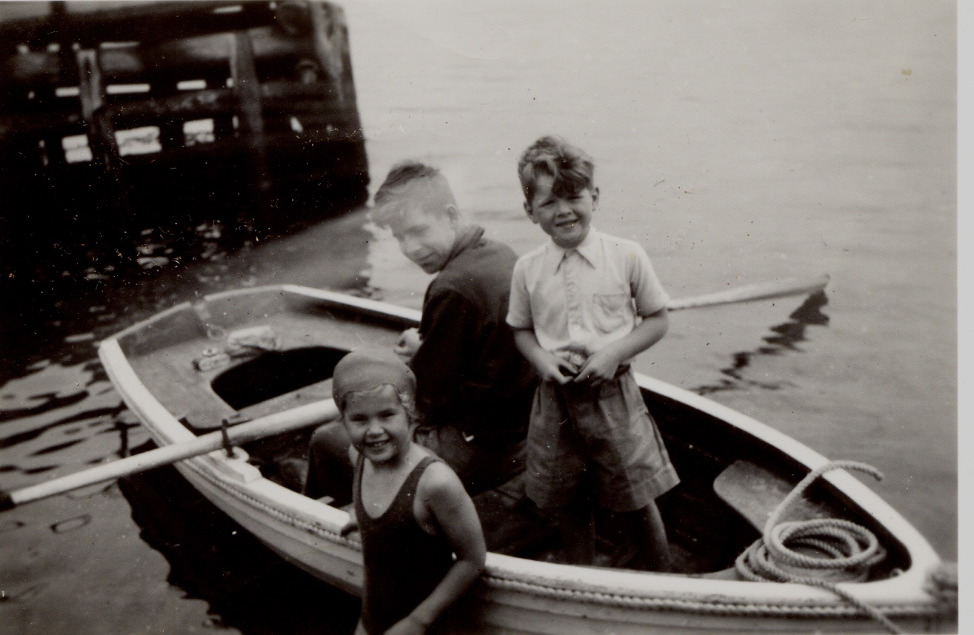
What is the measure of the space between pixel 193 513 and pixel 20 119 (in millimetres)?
6622

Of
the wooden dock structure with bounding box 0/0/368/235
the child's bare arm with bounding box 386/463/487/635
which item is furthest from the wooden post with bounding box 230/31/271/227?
the child's bare arm with bounding box 386/463/487/635

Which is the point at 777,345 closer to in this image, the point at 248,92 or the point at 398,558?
the point at 398,558

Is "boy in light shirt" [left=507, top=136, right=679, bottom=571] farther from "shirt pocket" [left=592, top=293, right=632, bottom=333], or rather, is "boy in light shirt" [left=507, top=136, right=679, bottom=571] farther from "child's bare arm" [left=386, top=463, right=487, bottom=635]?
"child's bare arm" [left=386, top=463, right=487, bottom=635]

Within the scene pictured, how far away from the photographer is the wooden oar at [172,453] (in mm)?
3254

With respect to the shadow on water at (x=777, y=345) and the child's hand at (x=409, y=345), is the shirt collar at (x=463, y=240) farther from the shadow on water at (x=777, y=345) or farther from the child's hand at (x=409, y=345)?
the shadow on water at (x=777, y=345)

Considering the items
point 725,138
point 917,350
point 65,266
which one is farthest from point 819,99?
point 65,266

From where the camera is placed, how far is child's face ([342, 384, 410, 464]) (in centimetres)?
212

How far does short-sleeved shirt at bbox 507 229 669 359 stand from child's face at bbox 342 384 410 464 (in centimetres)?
57

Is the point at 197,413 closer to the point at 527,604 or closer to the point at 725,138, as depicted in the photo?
the point at 527,604

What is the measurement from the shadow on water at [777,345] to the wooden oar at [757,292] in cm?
32

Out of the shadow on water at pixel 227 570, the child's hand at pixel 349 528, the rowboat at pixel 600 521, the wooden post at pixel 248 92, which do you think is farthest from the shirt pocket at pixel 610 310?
the wooden post at pixel 248 92

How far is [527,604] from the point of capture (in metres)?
2.42

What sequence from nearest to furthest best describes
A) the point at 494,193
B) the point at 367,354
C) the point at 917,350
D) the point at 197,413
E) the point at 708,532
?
the point at 367,354 → the point at 708,532 → the point at 197,413 → the point at 917,350 → the point at 494,193

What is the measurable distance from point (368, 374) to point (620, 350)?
0.74 metres
